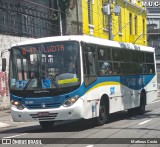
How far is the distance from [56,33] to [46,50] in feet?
56.1

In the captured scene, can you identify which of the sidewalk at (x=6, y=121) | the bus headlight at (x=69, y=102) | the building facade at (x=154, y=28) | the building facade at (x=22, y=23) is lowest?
the sidewalk at (x=6, y=121)

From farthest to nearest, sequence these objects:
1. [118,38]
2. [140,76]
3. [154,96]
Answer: [118,38], [154,96], [140,76]

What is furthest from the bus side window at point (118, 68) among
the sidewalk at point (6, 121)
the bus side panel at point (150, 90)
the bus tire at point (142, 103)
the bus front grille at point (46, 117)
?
the sidewalk at point (6, 121)

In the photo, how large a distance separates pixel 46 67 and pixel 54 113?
4.95 ft

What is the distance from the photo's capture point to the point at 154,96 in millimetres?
22922

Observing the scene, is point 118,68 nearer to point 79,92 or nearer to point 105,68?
point 105,68

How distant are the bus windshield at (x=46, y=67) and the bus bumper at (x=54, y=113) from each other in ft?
2.31

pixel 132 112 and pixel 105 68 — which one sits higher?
pixel 105 68

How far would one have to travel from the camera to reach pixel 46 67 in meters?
13.9

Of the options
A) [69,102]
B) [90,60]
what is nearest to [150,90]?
[90,60]

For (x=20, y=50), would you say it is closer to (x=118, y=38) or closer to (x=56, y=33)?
(x=56, y=33)

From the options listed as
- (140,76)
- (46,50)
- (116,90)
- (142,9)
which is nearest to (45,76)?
(46,50)

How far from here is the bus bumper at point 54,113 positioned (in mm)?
13547

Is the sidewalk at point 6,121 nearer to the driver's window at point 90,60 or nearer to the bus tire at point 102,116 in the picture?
the bus tire at point 102,116
